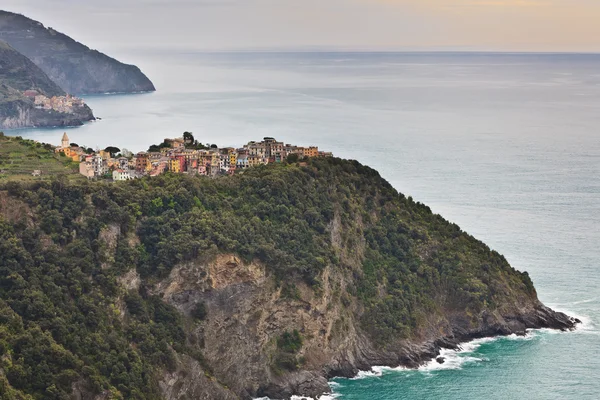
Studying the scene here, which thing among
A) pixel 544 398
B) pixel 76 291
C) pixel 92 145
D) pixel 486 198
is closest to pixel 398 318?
pixel 544 398

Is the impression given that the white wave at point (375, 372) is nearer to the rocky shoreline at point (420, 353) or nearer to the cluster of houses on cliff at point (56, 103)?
the rocky shoreline at point (420, 353)

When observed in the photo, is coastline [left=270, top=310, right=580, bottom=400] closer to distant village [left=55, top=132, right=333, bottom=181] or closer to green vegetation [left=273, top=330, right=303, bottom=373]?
green vegetation [left=273, top=330, right=303, bottom=373]

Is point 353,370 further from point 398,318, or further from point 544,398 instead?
point 544,398

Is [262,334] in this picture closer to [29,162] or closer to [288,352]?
[288,352]

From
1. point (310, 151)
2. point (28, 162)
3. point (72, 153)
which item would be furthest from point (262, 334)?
point (72, 153)

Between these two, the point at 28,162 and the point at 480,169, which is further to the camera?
the point at 480,169

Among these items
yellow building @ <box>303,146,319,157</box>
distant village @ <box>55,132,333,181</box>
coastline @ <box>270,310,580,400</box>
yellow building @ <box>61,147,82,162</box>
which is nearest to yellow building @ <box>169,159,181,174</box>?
distant village @ <box>55,132,333,181</box>
